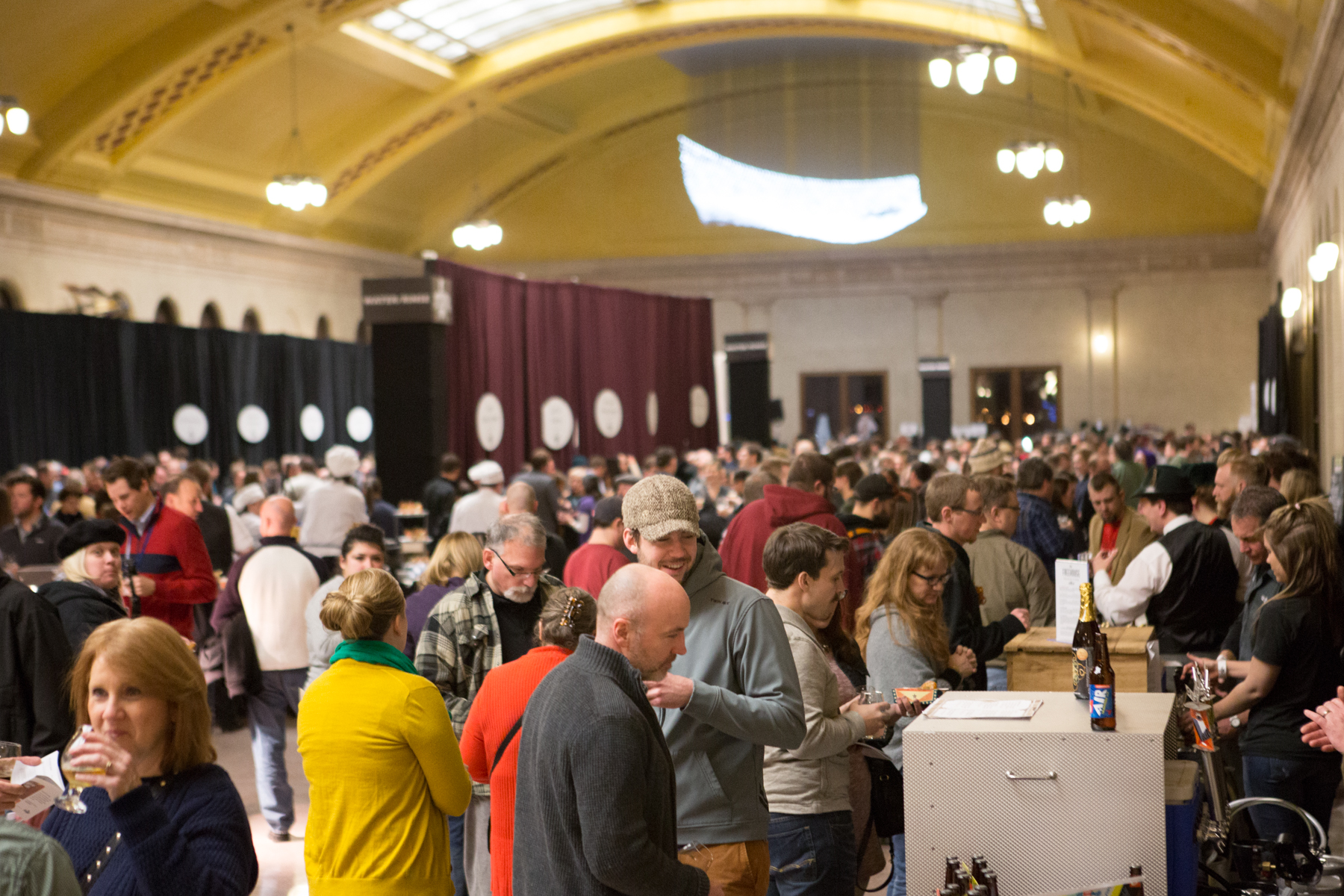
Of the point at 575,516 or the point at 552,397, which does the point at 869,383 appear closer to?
the point at 552,397

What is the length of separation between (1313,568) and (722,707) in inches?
88.2

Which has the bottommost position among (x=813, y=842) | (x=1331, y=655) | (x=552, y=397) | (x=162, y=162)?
(x=813, y=842)

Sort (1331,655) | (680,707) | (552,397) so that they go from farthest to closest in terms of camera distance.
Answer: (552,397), (1331,655), (680,707)

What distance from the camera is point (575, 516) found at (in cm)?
1133

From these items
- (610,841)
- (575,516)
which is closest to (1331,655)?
(610,841)

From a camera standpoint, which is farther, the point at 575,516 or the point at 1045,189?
the point at 1045,189

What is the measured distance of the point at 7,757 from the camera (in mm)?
3152

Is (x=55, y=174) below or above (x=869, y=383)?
above

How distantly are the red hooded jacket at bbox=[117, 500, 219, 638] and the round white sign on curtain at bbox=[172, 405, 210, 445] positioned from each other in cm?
1305

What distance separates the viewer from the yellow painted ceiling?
16.8m

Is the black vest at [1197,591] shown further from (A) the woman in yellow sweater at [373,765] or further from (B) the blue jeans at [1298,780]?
(A) the woman in yellow sweater at [373,765]

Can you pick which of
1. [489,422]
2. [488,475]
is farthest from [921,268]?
[488,475]

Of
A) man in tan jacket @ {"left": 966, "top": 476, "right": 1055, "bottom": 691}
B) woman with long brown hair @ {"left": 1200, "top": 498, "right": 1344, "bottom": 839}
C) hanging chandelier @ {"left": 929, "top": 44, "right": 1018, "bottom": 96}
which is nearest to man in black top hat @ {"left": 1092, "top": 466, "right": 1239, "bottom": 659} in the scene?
man in tan jacket @ {"left": 966, "top": 476, "right": 1055, "bottom": 691}

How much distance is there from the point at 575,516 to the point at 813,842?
790 cm
